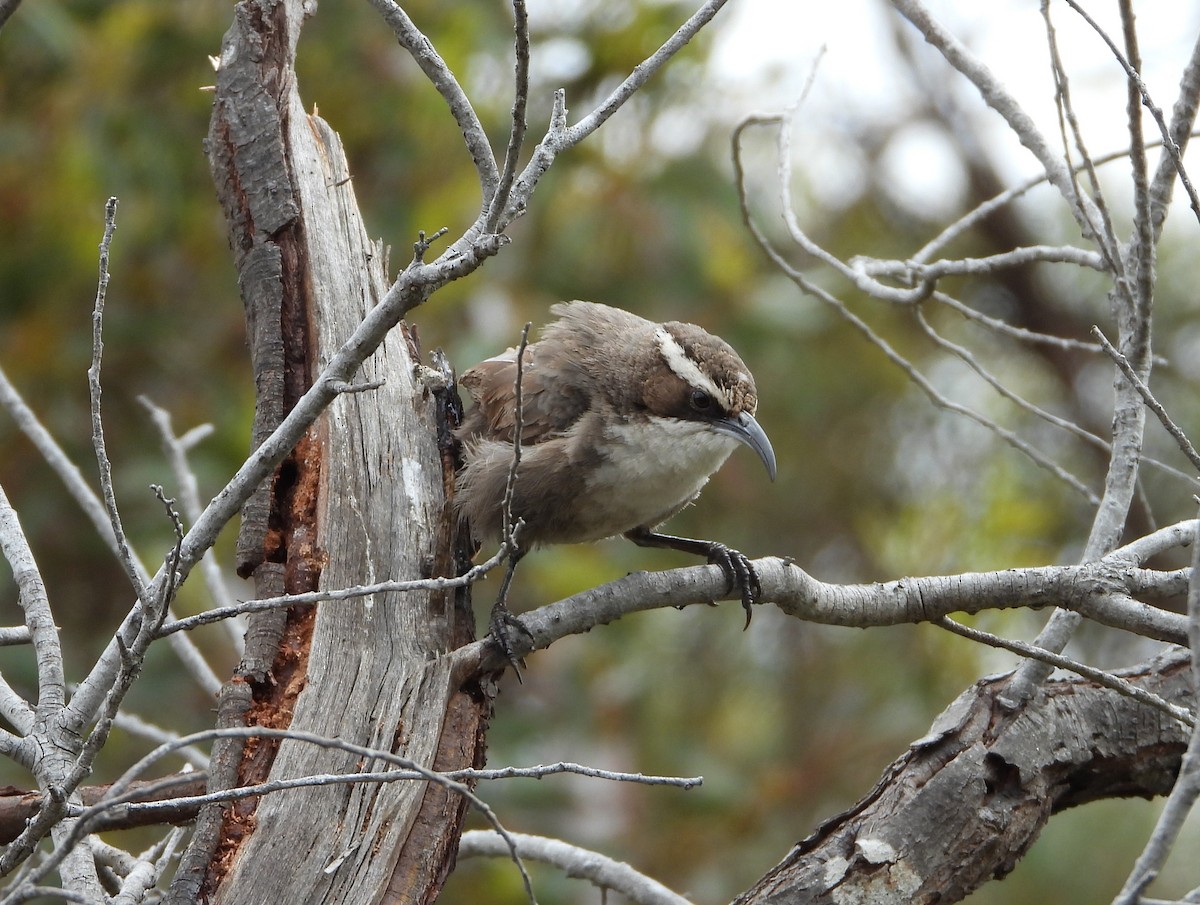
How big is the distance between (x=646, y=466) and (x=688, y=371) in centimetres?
37

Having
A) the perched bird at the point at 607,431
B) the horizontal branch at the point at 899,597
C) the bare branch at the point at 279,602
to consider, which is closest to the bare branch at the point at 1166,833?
the horizontal branch at the point at 899,597

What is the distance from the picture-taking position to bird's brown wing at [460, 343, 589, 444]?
4016mm

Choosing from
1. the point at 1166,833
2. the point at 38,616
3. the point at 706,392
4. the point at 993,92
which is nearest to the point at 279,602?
the point at 38,616

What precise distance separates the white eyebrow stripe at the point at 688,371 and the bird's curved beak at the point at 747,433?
6cm

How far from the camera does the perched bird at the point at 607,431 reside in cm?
391

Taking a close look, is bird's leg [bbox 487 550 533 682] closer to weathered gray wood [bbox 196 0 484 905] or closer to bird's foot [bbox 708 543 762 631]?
weathered gray wood [bbox 196 0 484 905]

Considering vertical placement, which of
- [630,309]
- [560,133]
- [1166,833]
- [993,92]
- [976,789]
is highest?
[630,309]

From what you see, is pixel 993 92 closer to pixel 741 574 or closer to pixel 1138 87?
pixel 1138 87

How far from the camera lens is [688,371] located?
4082 millimetres

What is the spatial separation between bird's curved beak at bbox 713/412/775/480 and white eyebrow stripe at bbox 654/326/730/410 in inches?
2.3

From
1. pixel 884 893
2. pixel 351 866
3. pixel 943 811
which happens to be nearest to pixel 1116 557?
pixel 943 811

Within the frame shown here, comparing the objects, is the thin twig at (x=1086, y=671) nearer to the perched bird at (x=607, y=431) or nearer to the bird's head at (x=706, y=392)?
the perched bird at (x=607, y=431)

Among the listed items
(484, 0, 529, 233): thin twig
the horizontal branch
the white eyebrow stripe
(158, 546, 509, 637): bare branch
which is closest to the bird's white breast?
the white eyebrow stripe

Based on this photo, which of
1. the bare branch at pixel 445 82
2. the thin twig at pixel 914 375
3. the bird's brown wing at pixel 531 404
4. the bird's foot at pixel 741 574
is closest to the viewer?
the bare branch at pixel 445 82
